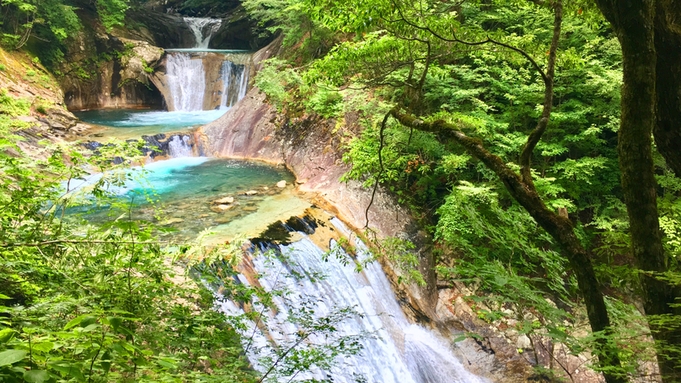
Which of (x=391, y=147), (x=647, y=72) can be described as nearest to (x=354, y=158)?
(x=391, y=147)

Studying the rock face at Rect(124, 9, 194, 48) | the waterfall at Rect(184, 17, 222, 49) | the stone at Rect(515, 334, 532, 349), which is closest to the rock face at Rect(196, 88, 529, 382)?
the stone at Rect(515, 334, 532, 349)

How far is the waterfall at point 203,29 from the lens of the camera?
2228cm

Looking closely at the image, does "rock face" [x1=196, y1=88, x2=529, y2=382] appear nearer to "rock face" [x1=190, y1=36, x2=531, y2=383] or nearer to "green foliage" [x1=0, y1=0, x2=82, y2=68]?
"rock face" [x1=190, y1=36, x2=531, y2=383]

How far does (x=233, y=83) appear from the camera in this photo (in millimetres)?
16500

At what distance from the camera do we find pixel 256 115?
42.0ft

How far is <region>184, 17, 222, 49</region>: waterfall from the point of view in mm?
22281

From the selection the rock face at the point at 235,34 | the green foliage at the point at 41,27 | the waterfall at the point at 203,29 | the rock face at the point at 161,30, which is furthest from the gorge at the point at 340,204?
the rock face at the point at 235,34

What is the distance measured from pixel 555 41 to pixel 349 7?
6.44ft

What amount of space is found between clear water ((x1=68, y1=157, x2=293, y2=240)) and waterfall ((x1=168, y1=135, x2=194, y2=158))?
0.20m

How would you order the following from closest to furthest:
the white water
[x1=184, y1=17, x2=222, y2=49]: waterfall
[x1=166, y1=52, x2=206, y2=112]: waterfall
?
the white water, [x1=166, y1=52, x2=206, y2=112]: waterfall, [x1=184, y1=17, x2=222, y2=49]: waterfall

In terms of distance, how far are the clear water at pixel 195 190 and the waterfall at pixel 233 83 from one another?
210 inches

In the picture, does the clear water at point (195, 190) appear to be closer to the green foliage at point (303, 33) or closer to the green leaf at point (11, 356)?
the green foliage at point (303, 33)

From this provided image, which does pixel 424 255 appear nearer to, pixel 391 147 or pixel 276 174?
pixel 391 147

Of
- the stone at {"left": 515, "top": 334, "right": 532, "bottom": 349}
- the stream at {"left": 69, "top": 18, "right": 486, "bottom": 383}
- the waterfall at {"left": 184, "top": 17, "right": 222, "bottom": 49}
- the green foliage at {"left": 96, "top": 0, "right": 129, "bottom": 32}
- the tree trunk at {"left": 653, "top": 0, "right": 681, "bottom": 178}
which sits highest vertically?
the waterfall at {"left": 184, "top": 17, "right": 222, "bottom": 49}
